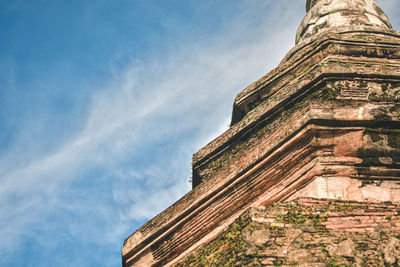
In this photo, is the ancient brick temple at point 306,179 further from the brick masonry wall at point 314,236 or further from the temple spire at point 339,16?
the temple spire at point 339,16

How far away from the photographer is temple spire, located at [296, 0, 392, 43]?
23.9 feet

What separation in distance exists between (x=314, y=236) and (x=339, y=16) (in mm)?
5206

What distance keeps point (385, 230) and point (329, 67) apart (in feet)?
7.00

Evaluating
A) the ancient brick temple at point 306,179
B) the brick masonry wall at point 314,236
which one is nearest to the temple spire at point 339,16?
the ancient brick temple at point 306,179

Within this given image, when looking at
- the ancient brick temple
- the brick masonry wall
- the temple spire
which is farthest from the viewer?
the temple spire

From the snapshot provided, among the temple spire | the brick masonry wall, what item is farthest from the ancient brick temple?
the temple spire

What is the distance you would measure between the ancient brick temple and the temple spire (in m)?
1.74

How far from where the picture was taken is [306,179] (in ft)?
13.7

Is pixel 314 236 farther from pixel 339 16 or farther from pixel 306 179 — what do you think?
pixel 339 16

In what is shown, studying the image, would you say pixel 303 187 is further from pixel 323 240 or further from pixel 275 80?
pixel 275 80

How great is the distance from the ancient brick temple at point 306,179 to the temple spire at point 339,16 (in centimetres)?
174

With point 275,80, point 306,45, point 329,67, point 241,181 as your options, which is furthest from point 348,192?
point 306,45

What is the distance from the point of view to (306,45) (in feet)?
20.0

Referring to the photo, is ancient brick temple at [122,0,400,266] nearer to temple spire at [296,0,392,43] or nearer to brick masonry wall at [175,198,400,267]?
brick masonry wall at [175,198,400,267]
